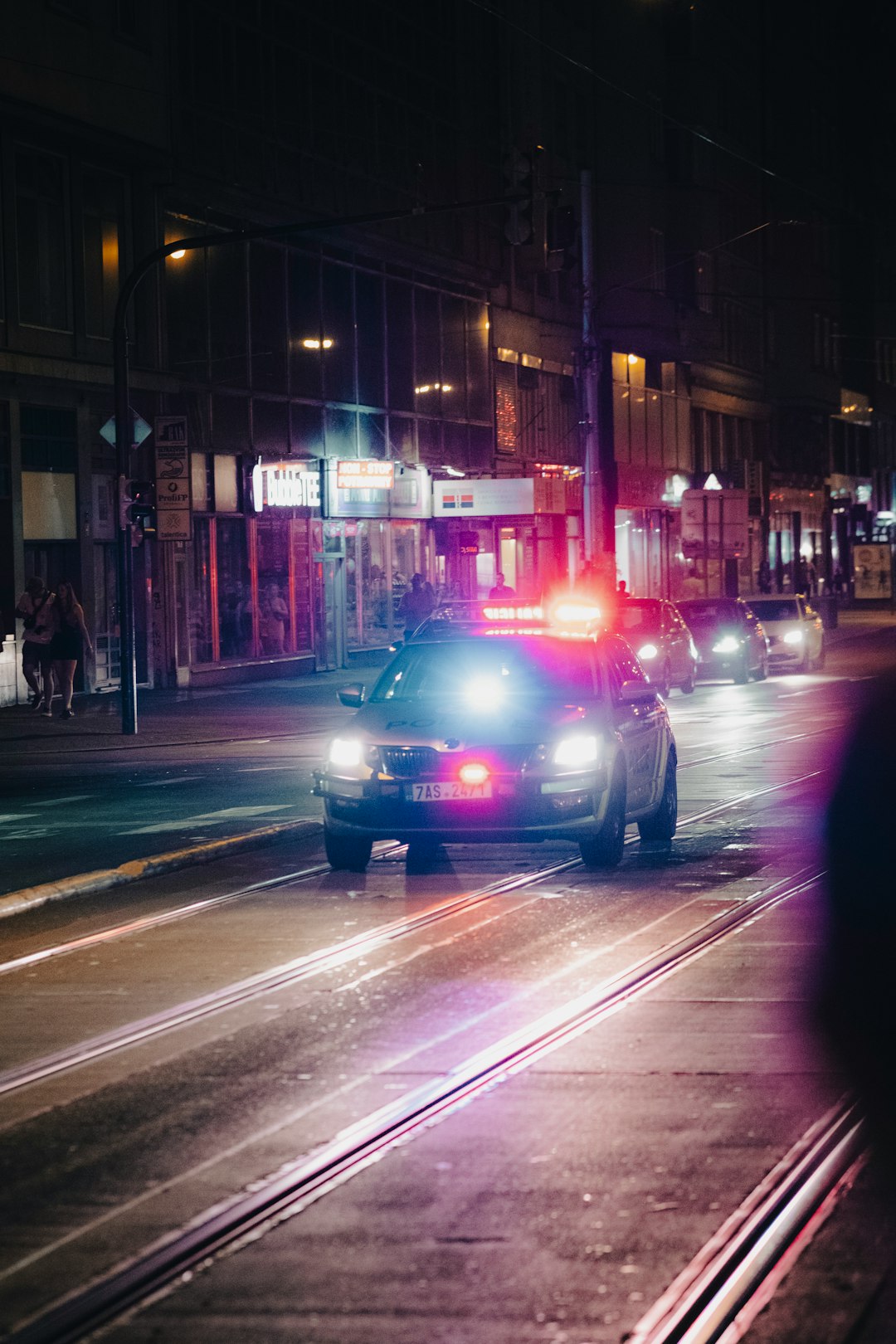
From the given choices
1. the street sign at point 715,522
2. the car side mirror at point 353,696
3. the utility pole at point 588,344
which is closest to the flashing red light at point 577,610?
the utility pole at point 588,344

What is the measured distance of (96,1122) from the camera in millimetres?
7469

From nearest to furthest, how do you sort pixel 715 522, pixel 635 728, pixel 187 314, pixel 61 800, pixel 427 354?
pixel 635 728, pixel 61 800, pixel 187 314, pixel 427 354, pixel 715 522

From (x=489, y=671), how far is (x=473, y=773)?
1.47m

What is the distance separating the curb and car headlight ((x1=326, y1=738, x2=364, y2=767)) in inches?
53.3

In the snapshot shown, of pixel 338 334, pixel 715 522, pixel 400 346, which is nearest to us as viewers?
pixel 338 334

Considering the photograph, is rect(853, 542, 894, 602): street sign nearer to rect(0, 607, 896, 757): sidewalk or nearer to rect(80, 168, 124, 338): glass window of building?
rect(0, 607, 896, 757): sidewalk

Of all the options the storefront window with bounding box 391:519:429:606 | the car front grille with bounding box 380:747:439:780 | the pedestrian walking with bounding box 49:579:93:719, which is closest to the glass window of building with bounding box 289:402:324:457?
the storefront window with bounding box 391:519:429:606

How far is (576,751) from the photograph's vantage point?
1393 cm

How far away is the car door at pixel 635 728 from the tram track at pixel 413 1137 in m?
5.83

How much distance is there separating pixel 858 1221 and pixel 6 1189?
2.45 m

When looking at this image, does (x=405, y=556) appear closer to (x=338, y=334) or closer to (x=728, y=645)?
(x=338, y=334)

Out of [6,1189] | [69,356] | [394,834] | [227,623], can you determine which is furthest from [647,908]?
[227,623]

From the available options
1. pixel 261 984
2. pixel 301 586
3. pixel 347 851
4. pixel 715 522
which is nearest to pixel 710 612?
pixel 301 586

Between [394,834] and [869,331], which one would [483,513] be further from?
[869,331]
